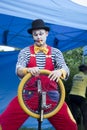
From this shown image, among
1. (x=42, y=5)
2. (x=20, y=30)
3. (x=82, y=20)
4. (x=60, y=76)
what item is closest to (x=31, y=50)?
(x=60, y=76)

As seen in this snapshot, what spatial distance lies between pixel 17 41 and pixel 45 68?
3.57 meters

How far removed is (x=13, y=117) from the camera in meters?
4.27

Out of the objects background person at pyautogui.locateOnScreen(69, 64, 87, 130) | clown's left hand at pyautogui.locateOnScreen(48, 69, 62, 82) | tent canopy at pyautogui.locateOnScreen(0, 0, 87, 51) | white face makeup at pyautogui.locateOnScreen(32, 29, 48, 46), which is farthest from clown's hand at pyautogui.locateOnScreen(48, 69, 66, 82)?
background person at pyautogui.locateOnScreen(69, 64, 87, 130)

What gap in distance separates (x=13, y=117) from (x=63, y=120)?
0.54 m

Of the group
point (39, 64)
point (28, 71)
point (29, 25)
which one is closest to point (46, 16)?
point (39, 64)

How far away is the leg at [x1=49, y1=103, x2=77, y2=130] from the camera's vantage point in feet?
14.0

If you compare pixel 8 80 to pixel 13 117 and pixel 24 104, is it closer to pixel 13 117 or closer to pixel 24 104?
pixel 13 117

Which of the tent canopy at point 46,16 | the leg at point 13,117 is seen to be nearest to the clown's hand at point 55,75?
the leg at point 13,117

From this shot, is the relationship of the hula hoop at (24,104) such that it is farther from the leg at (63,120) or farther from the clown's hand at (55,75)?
the leg at (63,120)

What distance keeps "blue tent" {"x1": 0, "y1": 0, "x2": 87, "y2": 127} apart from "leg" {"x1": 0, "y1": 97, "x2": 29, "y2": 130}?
1.14 meters

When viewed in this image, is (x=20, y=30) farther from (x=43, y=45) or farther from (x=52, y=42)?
(x=43, y=45)

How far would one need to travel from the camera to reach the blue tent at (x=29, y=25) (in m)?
4.84

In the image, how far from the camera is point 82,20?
536cm

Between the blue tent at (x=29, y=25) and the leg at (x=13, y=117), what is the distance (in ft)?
3.74
